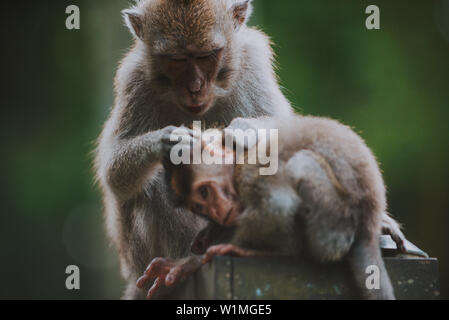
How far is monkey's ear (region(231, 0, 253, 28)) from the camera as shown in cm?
470

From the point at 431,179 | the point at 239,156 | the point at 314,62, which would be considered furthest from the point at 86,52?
the point at 239,156

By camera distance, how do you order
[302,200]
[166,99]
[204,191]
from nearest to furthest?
[302,200] → [204,191] → [166,99]

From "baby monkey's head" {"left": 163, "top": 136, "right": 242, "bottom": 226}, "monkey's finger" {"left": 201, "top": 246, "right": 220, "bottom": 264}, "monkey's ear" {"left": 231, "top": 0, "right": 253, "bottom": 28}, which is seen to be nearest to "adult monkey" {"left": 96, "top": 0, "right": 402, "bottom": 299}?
"monkey's ear" {"left": 231, "top": 0, "right": 253, "bottom": 28}

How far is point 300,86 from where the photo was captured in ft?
31.4

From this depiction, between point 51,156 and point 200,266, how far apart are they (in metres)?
7.54

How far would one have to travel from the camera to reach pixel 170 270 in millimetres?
3426

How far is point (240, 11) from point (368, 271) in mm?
2682

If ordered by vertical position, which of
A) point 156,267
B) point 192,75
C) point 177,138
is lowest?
point 156,267

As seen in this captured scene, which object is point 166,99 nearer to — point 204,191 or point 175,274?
point 204,191

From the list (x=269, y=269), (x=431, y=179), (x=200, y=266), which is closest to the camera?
(x=269, y=269)

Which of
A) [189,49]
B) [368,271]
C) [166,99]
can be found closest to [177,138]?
[189,49]

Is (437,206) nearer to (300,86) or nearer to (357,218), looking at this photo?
(300,86)

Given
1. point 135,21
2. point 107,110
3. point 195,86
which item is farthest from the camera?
point 107,110

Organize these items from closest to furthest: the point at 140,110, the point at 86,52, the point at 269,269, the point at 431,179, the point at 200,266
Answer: the point at 269,269 → the point at 200,266 → the point at 140,110 → the point at 431,179 → the point at 86,52
